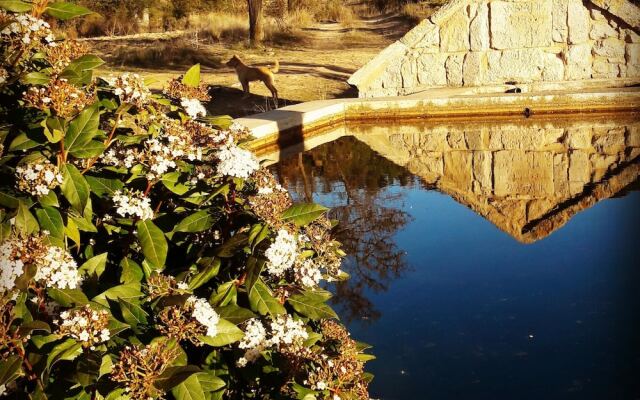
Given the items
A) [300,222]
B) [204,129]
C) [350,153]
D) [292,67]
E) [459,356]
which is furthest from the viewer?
[292,67]

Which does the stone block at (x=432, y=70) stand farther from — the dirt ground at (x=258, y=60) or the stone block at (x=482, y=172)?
the stone block at (x=482, y=172)

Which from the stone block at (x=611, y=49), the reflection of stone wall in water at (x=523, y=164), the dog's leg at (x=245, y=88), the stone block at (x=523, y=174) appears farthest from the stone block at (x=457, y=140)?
the dog's leg at (x=245, y=88)

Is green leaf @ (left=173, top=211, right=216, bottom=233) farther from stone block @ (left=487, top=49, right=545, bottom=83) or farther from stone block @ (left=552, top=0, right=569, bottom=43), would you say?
stone block @ (left=552, top=0, right=569, bottom=43)

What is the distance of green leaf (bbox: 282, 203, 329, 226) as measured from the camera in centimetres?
240

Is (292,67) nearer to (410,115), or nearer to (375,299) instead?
(410,115)

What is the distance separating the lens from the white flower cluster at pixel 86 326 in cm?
201

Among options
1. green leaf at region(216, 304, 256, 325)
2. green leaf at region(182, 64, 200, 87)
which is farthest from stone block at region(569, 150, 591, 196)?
green leaf at region(216, 304, 256, 325)

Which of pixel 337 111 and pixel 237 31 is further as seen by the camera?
pixel 237 31

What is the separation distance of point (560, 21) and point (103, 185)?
12.3 m

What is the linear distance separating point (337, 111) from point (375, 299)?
6853 mm

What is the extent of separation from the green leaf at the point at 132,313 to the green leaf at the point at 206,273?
16cm

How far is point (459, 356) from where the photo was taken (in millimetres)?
4738

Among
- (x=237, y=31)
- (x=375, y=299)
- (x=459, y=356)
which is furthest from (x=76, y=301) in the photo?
(x=237, y=31)

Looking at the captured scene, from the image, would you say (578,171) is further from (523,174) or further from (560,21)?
(560,21)
